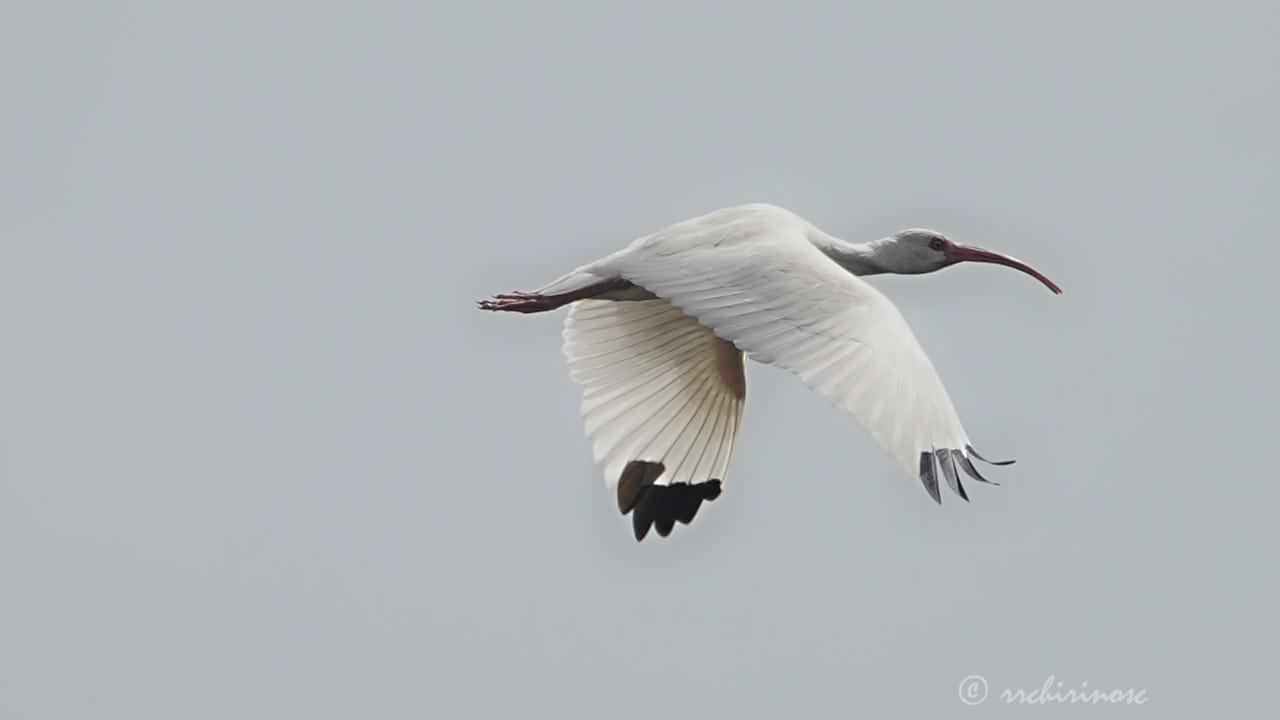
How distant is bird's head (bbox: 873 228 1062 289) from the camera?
1625cm

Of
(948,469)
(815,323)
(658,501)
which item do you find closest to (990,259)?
(658,501)

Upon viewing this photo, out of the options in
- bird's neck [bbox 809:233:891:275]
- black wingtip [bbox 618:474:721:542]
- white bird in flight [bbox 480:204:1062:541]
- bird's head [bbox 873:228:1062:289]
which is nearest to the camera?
white bird in flight [bbox 480:204:1062:541]

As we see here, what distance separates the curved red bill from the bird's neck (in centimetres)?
59

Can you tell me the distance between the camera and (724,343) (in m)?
16.9

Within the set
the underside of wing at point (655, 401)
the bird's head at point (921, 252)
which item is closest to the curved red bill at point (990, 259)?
the bird's head at point (921, 252)

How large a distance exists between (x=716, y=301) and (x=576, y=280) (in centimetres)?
173

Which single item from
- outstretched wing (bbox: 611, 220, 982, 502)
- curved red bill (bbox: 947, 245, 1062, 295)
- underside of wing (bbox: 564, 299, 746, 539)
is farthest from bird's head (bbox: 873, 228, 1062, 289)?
underside of wing (bbox: 564, 299, 746, 539)

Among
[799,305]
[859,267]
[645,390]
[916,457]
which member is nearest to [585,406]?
[645,390]

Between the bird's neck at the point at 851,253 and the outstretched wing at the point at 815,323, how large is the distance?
1.57 ft

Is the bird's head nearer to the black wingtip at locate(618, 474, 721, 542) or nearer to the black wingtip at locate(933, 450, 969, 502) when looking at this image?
the black wingtip at locate(618, 474, 721, 542)

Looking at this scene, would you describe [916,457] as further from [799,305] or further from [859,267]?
[859,267]

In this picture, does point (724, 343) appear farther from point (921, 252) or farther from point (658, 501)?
point (921, 252)

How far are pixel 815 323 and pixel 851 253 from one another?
8.88ft

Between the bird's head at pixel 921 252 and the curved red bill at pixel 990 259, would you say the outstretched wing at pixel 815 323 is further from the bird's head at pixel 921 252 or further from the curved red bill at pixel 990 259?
the curved red bill at pixel 990 259
